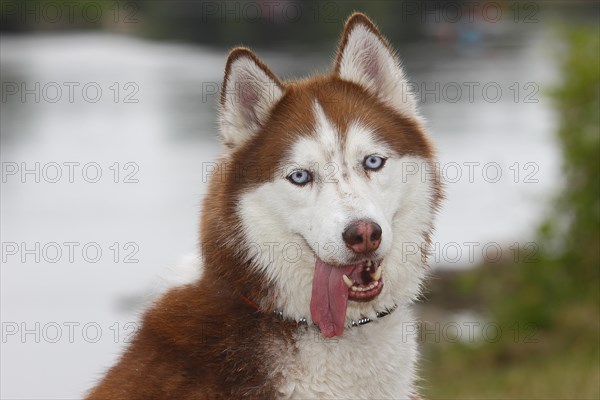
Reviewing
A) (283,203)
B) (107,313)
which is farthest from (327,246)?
(107,313)

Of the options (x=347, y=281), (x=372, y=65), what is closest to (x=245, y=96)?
(x=372, y=65)

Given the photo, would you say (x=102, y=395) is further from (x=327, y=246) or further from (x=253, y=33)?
(x=253, y=33)

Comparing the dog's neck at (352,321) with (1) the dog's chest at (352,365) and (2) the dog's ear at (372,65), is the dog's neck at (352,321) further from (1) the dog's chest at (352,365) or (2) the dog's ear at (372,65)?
(2) the dog's ear at (372,65)

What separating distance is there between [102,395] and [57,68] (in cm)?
4007

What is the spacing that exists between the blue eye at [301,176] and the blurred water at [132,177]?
0.75m

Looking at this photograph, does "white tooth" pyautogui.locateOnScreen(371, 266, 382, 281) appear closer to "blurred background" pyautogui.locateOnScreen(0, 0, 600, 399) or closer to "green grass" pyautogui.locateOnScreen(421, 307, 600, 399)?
"blurred background" pyautogui.locateOnScreen(0, 0, 600, 399)

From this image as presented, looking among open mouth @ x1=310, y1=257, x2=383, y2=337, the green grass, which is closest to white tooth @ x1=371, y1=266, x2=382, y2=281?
open mouth @ x1=310, y1=257, x2=383, y2=337

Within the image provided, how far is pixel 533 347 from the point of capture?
490 inches

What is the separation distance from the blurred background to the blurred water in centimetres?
6

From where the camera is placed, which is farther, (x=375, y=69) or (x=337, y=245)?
(x=375, y=69)

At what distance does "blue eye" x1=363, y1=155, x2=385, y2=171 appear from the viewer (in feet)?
14.4

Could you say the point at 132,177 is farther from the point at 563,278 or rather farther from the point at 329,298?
the point at 329,298

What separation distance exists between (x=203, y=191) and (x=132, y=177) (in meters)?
19.7

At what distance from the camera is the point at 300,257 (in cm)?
438
